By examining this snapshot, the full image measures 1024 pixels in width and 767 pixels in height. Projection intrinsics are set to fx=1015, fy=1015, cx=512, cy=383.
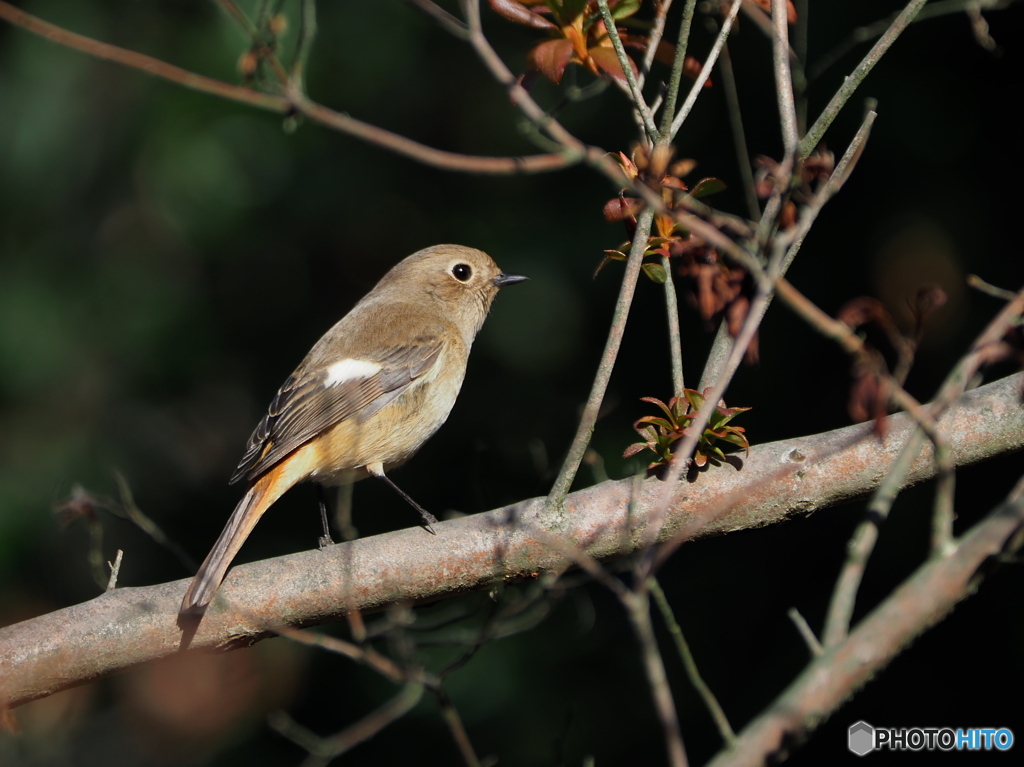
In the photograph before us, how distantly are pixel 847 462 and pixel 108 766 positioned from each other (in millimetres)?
4309

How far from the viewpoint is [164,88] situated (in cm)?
518

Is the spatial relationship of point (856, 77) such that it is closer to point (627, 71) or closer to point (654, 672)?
point (627, 71)

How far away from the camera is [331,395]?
12.6 feet

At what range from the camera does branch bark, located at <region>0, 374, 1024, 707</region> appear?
8.43 ft

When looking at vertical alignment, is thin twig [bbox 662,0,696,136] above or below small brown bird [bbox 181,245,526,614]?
above

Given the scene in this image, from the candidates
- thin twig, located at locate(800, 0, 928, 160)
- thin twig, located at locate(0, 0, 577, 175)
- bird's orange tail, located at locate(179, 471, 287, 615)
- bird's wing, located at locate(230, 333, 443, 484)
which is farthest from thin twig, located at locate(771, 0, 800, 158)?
bird's wing, located at locate(230, 333, 443, 484)

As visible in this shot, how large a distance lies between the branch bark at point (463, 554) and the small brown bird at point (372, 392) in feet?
1.56

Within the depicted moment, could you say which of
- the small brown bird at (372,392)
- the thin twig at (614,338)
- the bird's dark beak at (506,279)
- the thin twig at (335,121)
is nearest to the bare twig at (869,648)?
the thin twig at (335,121)

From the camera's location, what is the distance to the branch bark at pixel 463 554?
2.57m

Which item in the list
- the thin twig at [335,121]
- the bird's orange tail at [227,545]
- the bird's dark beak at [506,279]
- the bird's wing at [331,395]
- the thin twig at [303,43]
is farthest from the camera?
the bird's dark beak at [506,279]

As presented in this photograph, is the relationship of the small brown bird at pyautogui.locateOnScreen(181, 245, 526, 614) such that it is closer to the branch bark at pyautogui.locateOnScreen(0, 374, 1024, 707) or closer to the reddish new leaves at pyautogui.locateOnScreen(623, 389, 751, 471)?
the branch bark at pyautogui.locateOnScreen(0, 374, 1024, 707)

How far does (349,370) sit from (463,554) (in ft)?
4.82

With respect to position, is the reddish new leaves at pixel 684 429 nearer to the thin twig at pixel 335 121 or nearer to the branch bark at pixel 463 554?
the branch bark at pixel 463 554

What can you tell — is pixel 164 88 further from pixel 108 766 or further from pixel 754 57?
pixel 108 766
